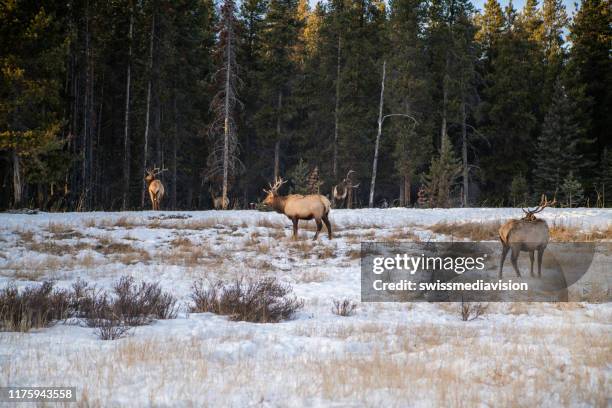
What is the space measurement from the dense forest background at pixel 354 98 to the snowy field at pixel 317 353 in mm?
17645

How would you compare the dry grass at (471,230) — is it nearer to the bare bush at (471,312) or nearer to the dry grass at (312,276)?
the dry grass at (312,276)

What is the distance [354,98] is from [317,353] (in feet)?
111

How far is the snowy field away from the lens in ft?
11.3

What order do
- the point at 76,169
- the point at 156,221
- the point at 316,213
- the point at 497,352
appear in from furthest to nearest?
the point at 76,169 < the point at 156,221 < the point at 316,213 < the point at 497,352

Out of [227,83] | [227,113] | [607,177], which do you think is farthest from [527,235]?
[607,177]

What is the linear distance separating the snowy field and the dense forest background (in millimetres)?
17645

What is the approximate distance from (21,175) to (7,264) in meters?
12.2

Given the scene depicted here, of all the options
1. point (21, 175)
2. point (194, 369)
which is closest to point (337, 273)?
point (194, 369)

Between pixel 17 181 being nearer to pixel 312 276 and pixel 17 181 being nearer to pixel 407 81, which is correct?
pixel 312 276

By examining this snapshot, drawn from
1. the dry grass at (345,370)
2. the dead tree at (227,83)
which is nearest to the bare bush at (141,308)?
the dry grass at (345,370)

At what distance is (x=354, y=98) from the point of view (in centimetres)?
3684

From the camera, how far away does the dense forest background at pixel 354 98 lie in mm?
30406

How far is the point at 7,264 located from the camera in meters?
9.88

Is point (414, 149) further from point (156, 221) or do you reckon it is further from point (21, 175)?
point (21, 175)
